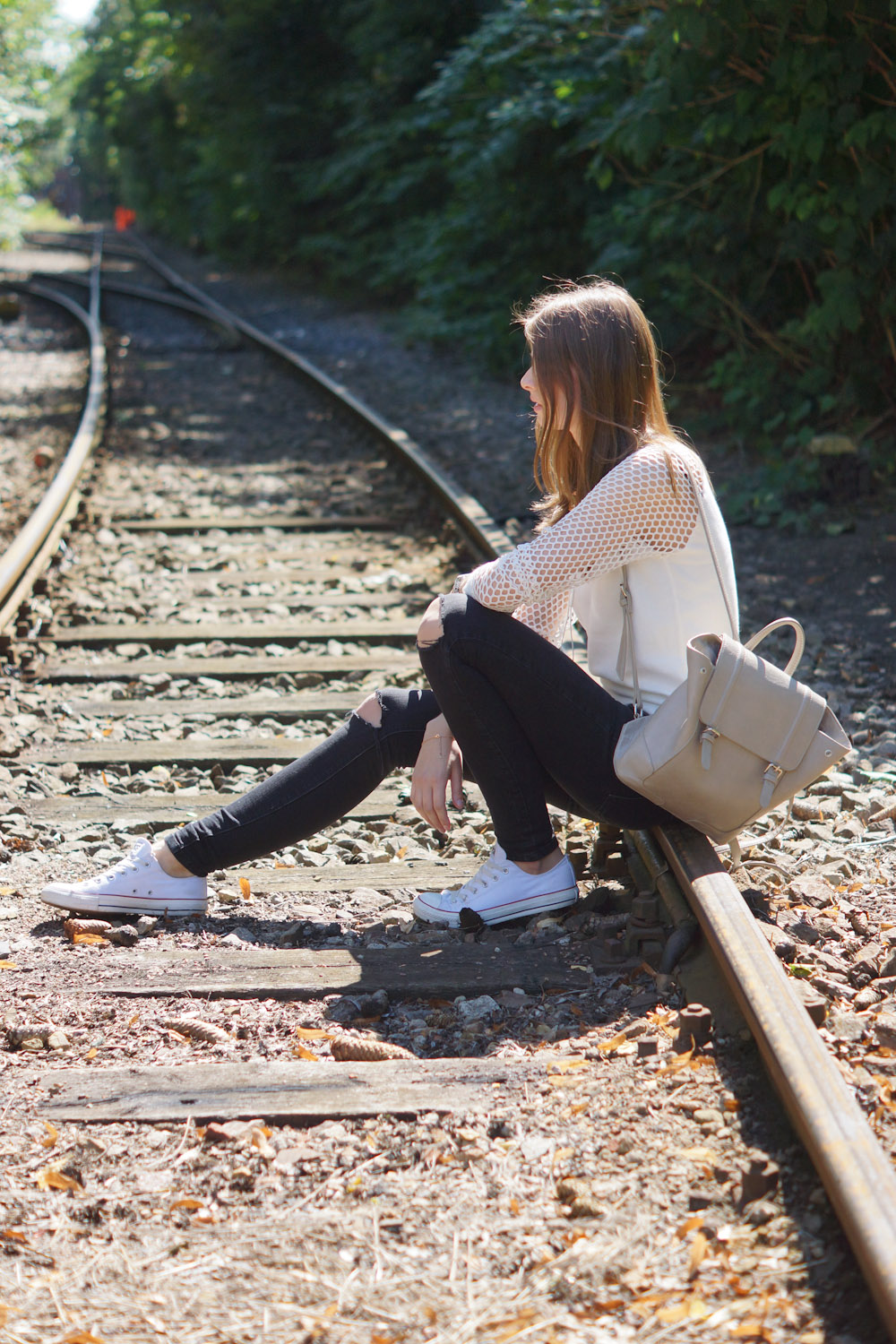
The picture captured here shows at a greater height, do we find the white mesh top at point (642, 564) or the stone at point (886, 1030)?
the white mesh top at point (642, 564)

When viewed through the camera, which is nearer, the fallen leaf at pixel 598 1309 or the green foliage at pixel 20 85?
the fallen leaf at pixel 598 1309

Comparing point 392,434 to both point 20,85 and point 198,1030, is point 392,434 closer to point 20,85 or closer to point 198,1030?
point 198,1030

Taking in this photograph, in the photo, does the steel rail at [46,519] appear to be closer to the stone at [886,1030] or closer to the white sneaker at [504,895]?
the white sneaker at [504,895]

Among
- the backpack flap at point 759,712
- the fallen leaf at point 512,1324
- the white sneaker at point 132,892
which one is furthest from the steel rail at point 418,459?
the fallen leaf at point 512,1324

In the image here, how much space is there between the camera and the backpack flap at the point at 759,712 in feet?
7.84

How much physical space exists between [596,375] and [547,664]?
0.62 m

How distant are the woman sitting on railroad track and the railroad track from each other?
0.17 metres

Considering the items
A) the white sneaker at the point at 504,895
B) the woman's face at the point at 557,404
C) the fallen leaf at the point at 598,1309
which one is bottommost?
the white sneaker at the point at 504,895

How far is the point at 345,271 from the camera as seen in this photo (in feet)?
58.1

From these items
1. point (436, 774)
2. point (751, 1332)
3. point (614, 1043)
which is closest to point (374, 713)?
point (436, 774)

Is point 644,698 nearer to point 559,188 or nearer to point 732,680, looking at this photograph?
point 732,680

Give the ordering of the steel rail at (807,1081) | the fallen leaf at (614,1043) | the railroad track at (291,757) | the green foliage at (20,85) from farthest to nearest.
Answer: the green foliage at (20,85) → the fallen leaf at (614,1043) → the railroad track at (291,757) → the steel rail at (807,1081)

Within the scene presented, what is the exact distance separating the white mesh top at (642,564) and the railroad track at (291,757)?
1.34ft

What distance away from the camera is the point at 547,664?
2.75 metres
